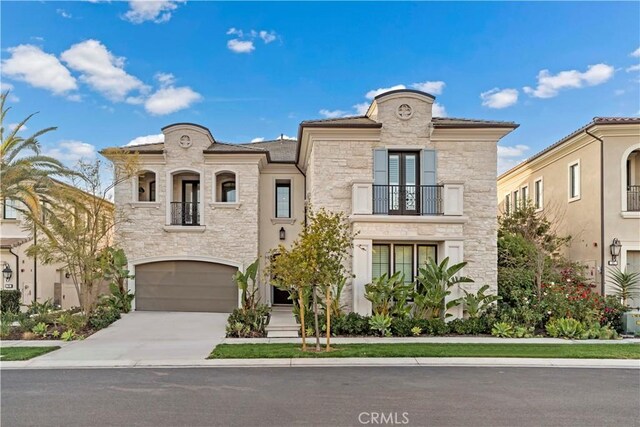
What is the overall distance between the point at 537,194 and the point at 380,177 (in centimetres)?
1015

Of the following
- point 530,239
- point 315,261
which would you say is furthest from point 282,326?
point 530,239

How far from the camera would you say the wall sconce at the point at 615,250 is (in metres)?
14.4

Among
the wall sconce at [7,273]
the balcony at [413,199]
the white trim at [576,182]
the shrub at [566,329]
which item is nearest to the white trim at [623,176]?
the white trim at [576,182]

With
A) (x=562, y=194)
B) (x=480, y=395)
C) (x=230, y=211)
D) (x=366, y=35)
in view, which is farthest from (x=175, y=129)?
(x=562, y=194)

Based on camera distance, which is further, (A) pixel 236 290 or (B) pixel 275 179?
(B) pixel 275 179

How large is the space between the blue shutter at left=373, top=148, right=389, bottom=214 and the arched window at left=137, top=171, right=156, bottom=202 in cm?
944

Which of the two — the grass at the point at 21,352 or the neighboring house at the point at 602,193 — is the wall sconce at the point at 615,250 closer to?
the neighboring house at the point at 602,193

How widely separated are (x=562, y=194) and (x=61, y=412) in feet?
60.3

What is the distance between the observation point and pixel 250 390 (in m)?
7.60

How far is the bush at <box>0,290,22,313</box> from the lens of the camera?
15.8 m

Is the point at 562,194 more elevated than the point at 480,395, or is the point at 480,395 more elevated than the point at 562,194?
the point at 562,194

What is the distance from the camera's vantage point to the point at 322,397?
7.20m

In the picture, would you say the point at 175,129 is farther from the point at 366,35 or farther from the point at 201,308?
the point at 366,35

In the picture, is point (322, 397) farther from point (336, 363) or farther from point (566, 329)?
point (566, 329)
